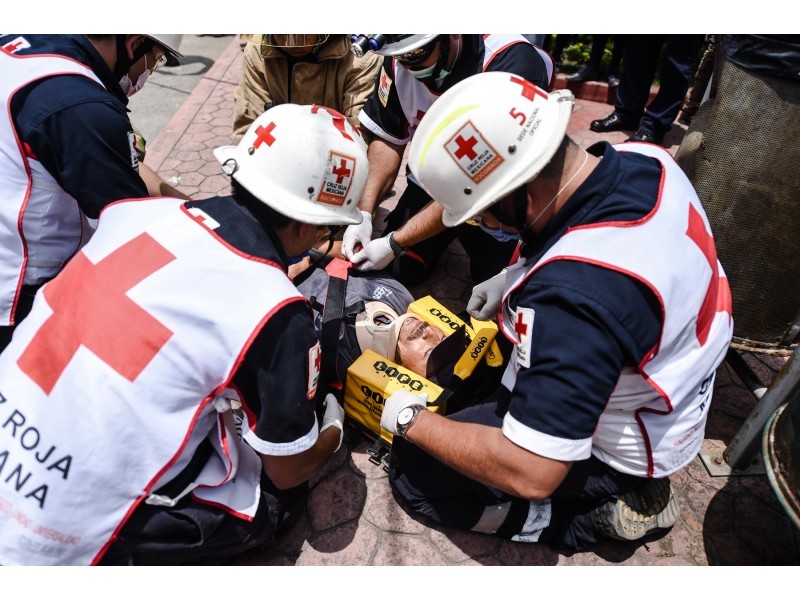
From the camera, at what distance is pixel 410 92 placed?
12.6 feet

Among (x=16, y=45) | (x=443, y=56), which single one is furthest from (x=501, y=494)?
(x=16, y=45)

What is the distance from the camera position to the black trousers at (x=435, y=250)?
13.1ft

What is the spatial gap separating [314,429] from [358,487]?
94 cm

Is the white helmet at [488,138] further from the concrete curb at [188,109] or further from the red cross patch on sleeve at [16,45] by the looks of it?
the concrete curb at [188,109]

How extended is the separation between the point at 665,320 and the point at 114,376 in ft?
6.10

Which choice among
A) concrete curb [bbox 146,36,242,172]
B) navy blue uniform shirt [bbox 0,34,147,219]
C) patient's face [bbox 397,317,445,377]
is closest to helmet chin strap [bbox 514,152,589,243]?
patient's face [bbox 397,317,445,377]

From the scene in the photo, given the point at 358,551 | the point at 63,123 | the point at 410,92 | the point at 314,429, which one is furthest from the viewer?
the point at 410,92

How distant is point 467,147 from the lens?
6.71ft

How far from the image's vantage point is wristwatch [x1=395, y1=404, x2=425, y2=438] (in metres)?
2.58

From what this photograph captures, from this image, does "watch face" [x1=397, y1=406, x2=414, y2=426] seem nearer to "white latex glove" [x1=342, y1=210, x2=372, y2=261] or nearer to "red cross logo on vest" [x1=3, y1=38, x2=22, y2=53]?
"white latex glove" [x1=342, y1=210, x2=372, y2=261]

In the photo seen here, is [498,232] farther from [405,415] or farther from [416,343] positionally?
[405,415]

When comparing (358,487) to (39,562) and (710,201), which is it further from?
(710,201)

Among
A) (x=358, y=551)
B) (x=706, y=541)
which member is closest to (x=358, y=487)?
(x=358, y=551)

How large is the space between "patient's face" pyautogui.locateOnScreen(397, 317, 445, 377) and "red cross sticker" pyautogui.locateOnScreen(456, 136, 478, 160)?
140cm
